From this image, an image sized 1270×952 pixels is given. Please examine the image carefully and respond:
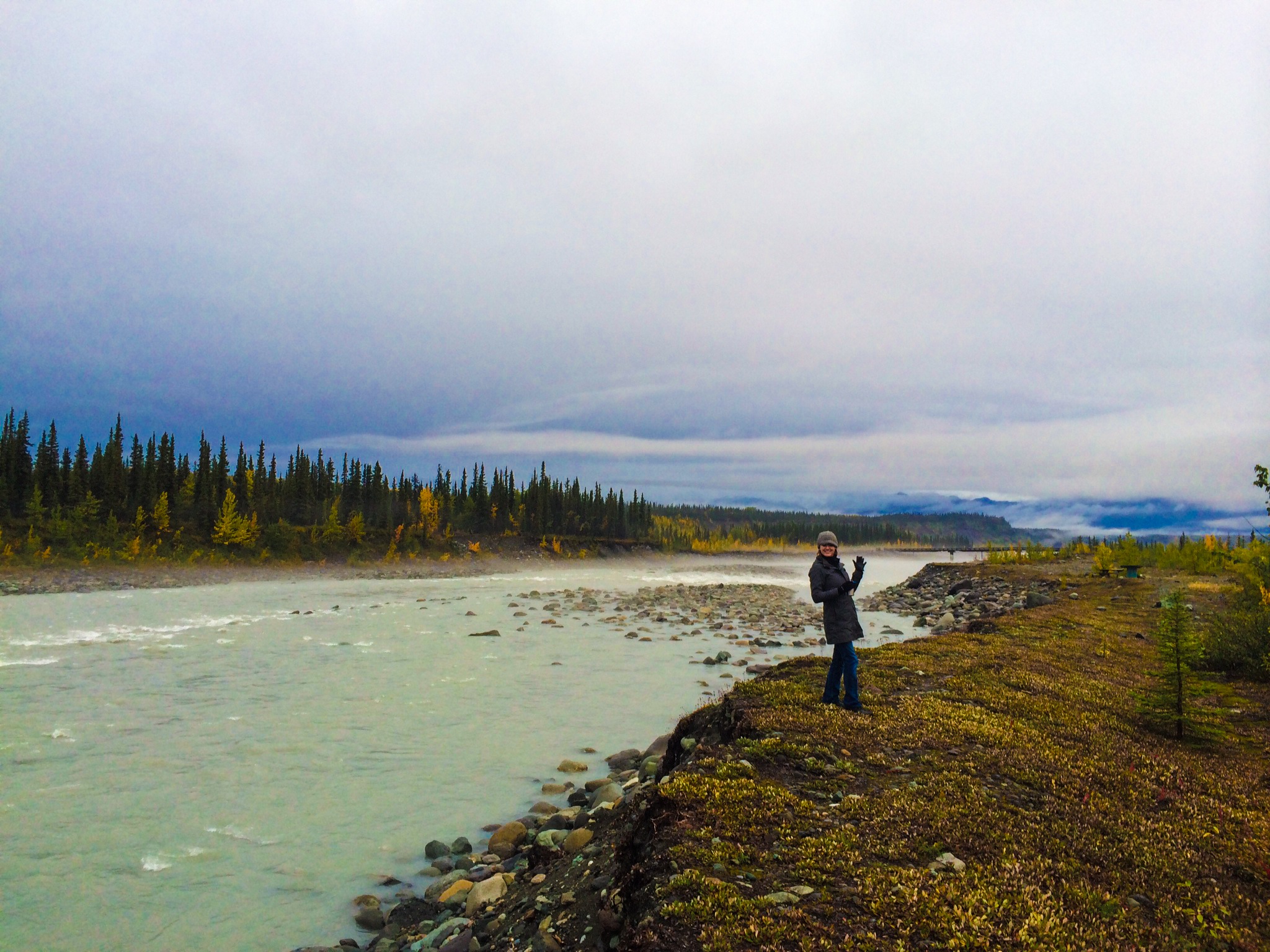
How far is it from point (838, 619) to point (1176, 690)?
244 inches

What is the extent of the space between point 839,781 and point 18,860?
1262 cm

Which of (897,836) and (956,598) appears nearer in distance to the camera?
(897,836)

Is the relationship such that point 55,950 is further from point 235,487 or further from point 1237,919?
point 235,487

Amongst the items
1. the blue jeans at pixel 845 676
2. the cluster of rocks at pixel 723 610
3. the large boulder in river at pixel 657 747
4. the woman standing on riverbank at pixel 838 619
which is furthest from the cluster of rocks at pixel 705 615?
the woman standing on riverbank at pixel 838 619

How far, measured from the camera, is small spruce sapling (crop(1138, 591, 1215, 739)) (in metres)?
11.0

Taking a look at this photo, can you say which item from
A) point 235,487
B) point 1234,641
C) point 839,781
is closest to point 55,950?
point 839,781

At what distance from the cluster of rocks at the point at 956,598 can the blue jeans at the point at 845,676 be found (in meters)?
20.4

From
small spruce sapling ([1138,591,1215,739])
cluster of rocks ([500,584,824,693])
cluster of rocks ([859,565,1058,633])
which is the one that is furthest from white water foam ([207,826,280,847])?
cluster of rocks ([859,565,1058,633])

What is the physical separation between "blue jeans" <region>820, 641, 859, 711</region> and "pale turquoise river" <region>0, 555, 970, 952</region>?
18.2 feet

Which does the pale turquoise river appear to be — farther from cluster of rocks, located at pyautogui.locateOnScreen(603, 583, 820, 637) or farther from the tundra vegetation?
cluster of rocks, located at pyautogui.locateOnScreen(603, 583, 820, 637)

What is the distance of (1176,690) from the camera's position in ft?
→ 36.5

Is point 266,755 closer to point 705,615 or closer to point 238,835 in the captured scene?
point 238,835

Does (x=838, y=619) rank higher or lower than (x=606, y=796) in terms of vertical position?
higher

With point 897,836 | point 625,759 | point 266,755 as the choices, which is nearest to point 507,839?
point 625,759
